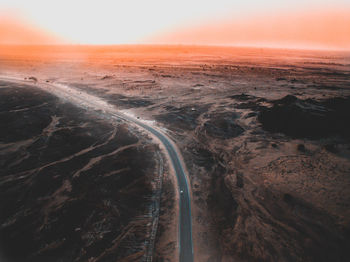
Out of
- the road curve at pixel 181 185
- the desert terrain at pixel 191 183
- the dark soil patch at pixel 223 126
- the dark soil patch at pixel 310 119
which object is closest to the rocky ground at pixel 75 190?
the desert terrain at pixel 191 183

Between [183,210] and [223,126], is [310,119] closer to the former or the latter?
[223,126]

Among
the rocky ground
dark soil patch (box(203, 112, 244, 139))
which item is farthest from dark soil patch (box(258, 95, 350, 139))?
the rocky ground

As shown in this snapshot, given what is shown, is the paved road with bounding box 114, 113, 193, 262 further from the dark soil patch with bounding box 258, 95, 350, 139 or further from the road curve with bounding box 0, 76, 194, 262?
the dark soil patch with bounding box 258, 95, 350, 139

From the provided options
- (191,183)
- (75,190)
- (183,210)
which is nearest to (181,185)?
(191,183)

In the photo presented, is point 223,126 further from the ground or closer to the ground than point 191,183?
further from the ground

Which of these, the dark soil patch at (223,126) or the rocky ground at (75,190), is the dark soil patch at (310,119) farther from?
the rocky ground at (75,190)

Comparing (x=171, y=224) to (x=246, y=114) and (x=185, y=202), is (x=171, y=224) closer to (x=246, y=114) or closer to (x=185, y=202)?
(x=185, y=202)

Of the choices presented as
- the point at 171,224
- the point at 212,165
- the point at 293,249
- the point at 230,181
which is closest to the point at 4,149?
the point at 171,224

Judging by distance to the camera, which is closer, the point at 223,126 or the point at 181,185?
the point at 181,185
